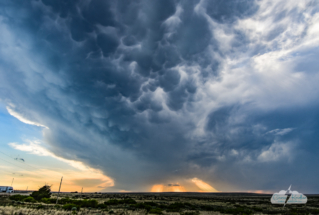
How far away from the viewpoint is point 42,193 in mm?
59344

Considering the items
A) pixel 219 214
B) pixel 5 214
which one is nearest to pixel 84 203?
pixel 5 214

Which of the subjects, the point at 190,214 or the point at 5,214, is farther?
the point at 190,214

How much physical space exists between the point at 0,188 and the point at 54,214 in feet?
Answer: 340

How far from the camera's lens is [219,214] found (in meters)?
37.5

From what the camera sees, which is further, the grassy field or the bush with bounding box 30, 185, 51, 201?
the bush with bounding box 30, 185, 51, 201

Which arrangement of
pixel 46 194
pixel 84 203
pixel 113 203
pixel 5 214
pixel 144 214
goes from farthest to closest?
pixel 46 194, pixel 113 203, pixel 84 203, pixel 144 214, pixel 5 214

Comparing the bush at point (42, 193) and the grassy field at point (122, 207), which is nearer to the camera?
the grassy field at point (122, 207)

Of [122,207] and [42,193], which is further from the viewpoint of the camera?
[42,193]

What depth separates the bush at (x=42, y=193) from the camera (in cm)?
5747

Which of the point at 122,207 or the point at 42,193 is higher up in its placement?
the point at 42,193

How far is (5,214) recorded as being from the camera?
2427 cm

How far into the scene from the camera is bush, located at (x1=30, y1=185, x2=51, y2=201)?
57.5 m

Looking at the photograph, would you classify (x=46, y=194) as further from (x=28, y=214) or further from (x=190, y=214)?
(x=190, y=214)

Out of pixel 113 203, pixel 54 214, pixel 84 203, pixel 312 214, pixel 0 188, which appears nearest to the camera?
pixel 54 214
